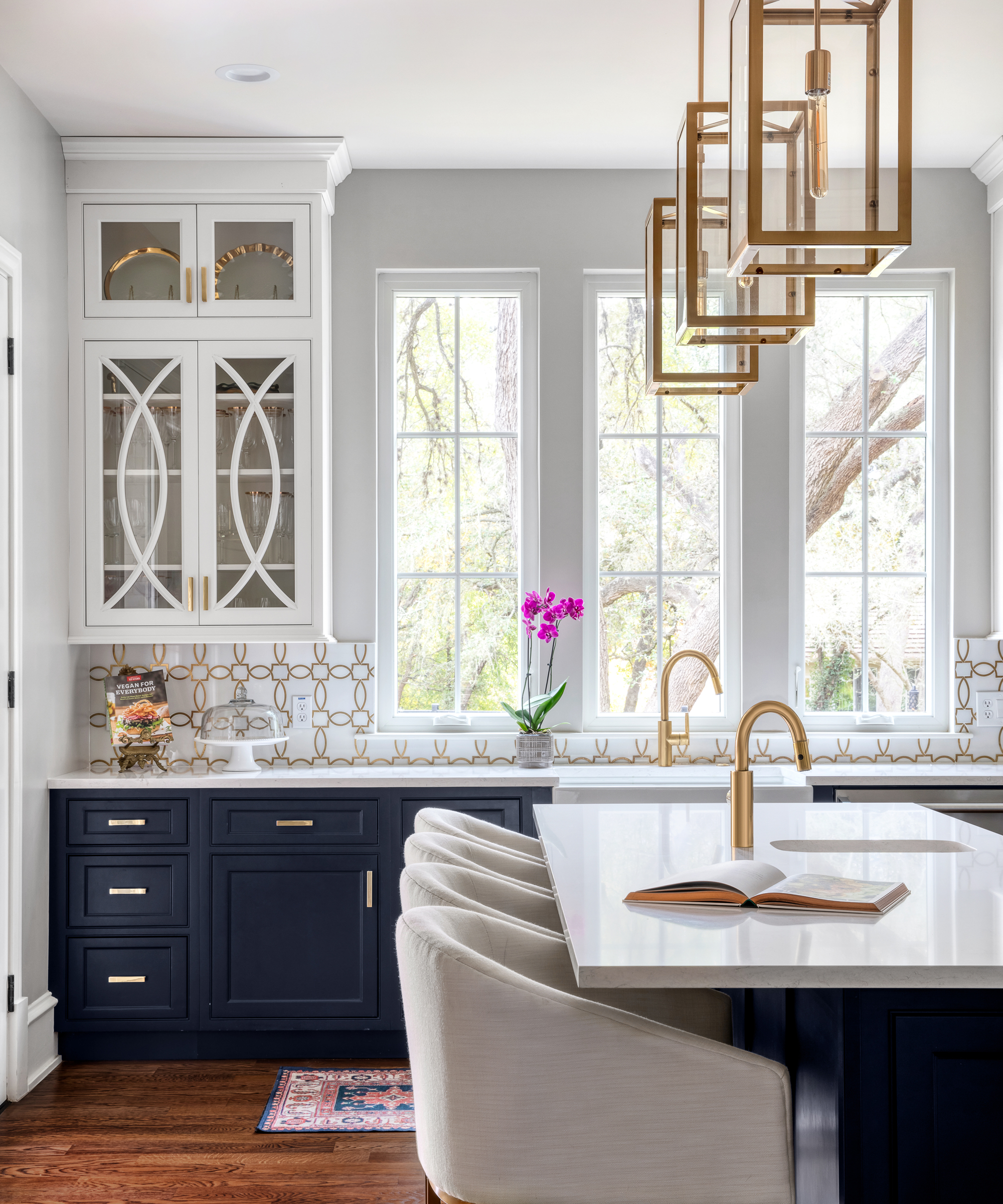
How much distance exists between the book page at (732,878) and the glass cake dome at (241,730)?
6.81ft

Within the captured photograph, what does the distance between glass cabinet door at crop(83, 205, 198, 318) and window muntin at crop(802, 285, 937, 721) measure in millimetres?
2253

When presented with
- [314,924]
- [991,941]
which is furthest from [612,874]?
[314,924]

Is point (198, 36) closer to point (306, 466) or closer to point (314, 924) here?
point (306, 466)

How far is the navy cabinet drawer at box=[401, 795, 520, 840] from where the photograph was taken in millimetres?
3426

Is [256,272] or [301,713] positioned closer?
[256,272]

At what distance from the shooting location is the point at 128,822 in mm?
3432

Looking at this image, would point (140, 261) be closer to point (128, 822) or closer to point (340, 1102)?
point (128, 822)

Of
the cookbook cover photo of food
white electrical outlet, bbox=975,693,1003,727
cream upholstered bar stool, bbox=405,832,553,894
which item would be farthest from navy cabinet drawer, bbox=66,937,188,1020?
white electrical outlet, bbox=975,693,1003,727

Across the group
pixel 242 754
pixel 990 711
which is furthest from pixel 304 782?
pixel 990 711

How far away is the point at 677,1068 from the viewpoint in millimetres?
1463

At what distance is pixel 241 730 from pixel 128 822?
0.46 metres

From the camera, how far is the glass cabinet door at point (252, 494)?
3.62m

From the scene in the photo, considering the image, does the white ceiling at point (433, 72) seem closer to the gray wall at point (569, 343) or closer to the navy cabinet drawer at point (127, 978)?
the gray wall at point (569, 343)

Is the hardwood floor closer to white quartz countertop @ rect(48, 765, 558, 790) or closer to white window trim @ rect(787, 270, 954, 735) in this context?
white quartz countertop @ rect(48, 765, 558, 790)
